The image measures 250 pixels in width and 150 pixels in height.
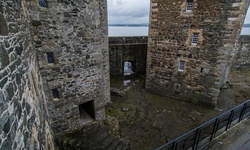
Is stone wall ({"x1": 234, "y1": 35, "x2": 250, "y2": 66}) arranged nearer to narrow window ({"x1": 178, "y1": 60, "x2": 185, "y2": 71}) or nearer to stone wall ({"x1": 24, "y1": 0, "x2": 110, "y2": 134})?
narrow window ({"x1": 178, "y1": 60, "x2": 185, "y2": 71})

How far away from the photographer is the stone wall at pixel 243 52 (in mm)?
16453

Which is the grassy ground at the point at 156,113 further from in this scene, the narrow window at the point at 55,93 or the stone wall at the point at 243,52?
the stone wall at the point at 243,52

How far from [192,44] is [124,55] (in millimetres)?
6752

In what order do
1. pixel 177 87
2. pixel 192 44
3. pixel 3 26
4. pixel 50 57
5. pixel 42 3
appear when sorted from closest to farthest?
pixel 3 26 → pixel 42 3 → pixel 50 57 → pixel 192 44 → pixel 177 87

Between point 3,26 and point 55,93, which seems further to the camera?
point 55,93

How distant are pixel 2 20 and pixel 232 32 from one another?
30.9 feet

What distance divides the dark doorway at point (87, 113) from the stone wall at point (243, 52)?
60.3 feet

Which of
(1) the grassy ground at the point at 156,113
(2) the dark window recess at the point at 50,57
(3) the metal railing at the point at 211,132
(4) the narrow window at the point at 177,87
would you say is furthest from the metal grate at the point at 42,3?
(4) the narrow window at the point at 177,87

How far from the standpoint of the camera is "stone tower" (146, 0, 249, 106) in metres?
7.59

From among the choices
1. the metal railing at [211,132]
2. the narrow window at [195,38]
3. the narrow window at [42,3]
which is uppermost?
the narrow window at [42,3]

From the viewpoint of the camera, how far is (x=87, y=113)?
7926 mm

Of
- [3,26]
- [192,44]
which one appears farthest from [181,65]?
[3,26]

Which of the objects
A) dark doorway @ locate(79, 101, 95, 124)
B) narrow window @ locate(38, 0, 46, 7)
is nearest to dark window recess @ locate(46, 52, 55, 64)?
narrow window @ locate(38, 0, 46, 7)

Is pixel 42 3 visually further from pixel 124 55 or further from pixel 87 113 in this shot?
pixel 124 55
